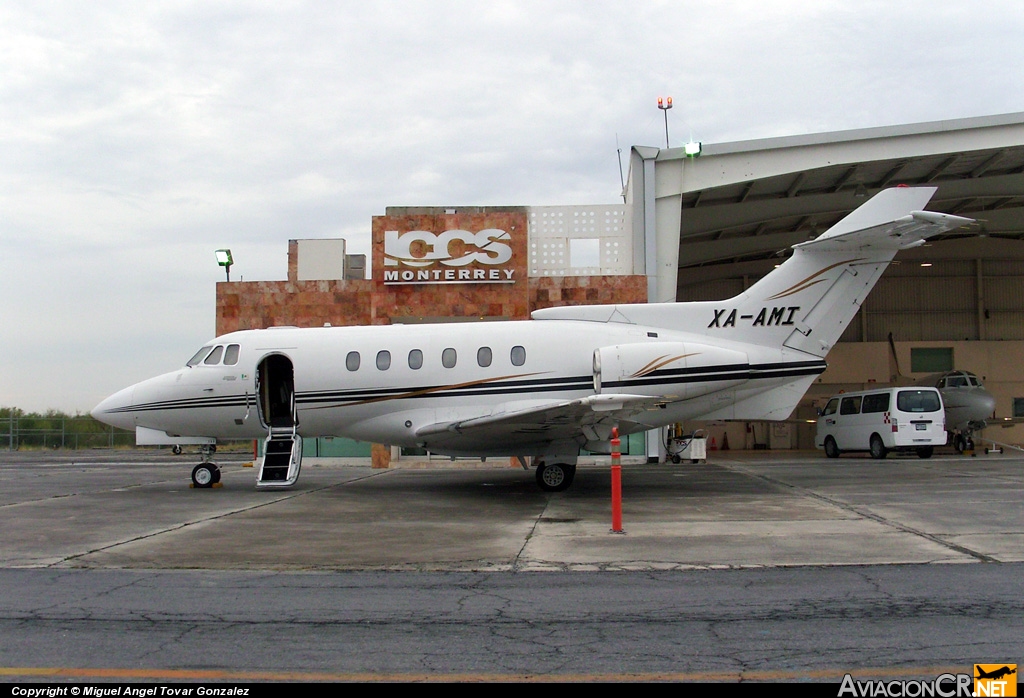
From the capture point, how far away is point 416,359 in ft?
51.1

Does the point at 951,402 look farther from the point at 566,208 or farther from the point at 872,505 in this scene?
the point at 872,505

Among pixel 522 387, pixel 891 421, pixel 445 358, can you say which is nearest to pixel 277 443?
pixel 445 358

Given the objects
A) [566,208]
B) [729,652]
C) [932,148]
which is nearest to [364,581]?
[729,652]

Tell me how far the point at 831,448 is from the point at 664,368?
15.6 m

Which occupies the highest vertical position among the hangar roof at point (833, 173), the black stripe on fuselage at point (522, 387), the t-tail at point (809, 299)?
the hangar roof at point (833, 173)

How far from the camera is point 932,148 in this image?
22438 mm

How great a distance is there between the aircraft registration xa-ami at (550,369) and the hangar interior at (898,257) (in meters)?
7.89

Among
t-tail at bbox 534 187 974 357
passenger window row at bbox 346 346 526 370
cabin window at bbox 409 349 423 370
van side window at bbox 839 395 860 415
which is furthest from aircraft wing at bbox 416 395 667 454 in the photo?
van side window at bbox 839 395 860 415

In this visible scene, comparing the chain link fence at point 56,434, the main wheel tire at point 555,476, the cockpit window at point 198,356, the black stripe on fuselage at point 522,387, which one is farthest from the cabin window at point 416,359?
the chain link fence at point 56,434

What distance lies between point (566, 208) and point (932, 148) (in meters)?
10.2

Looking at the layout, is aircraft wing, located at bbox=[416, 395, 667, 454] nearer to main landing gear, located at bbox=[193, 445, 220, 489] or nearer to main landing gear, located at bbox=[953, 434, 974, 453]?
main landing gear, located at bbox=[193, 445, 220, 489]

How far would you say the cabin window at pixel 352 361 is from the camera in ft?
51.7

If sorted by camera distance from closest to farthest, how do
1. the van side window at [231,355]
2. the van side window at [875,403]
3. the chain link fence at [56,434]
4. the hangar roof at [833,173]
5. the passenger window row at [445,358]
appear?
1. the passenger window row at [445,358]
2. the van side window at [231,355]
3. the hangar roof at [833,173]
4. the van side window at [875,403]
5. the chain link fence at [56,434]

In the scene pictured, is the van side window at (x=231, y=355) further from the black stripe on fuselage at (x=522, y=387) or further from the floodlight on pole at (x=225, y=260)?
the floodlight on pole at (x=225, y=260)
